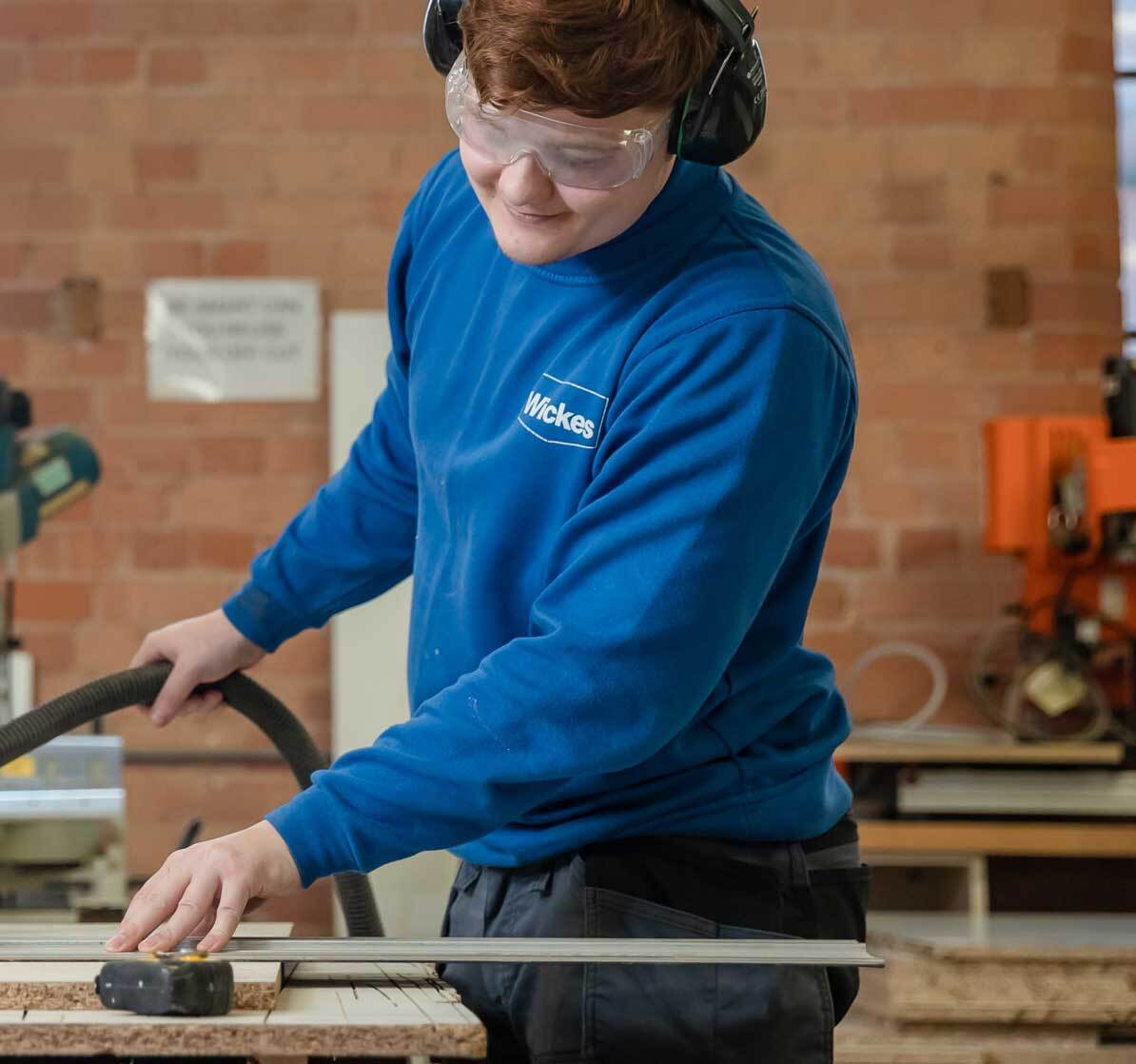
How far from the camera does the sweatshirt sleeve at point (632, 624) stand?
3.17 feet

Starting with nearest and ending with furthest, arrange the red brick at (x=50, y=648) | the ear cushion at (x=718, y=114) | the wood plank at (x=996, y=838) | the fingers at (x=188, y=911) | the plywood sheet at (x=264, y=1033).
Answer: the plywood sheet at (x=264, y=1033) → the fingers at (x=188, y=911) → the ear cushion at (x=718, y=114) → the wood plank at (x=996, y=838) → the red brick at (x=50, y=648)

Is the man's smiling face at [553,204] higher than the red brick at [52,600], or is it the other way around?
the man's smiling face at [553,204]

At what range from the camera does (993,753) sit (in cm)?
262

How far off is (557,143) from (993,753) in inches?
75.4

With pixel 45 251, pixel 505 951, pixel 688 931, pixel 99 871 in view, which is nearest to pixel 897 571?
pixel 99 871

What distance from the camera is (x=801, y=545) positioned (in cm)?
115

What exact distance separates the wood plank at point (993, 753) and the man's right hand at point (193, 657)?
146 cm

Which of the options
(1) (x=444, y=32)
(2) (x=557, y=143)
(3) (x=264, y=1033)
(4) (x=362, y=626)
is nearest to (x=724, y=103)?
(2) (x=557, y=143)

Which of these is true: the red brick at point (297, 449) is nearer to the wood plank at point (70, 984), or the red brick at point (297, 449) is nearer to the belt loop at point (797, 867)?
the belt loop at point (797, 867)

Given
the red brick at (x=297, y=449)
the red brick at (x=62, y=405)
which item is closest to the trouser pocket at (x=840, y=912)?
the red brick at (x=297, y=449)

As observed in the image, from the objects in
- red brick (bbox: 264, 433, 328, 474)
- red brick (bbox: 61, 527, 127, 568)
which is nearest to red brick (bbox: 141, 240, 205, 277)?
red brick (bbox: 264, 433, 328, 474)

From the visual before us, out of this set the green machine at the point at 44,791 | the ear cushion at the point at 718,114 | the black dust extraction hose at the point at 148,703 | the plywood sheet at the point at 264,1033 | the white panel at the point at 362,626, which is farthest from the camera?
the white panel at the point at 362,626

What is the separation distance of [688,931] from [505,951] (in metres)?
0.22

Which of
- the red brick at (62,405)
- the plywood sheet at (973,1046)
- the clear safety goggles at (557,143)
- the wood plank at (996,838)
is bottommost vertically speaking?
the plywood sheet at (973,1046)
